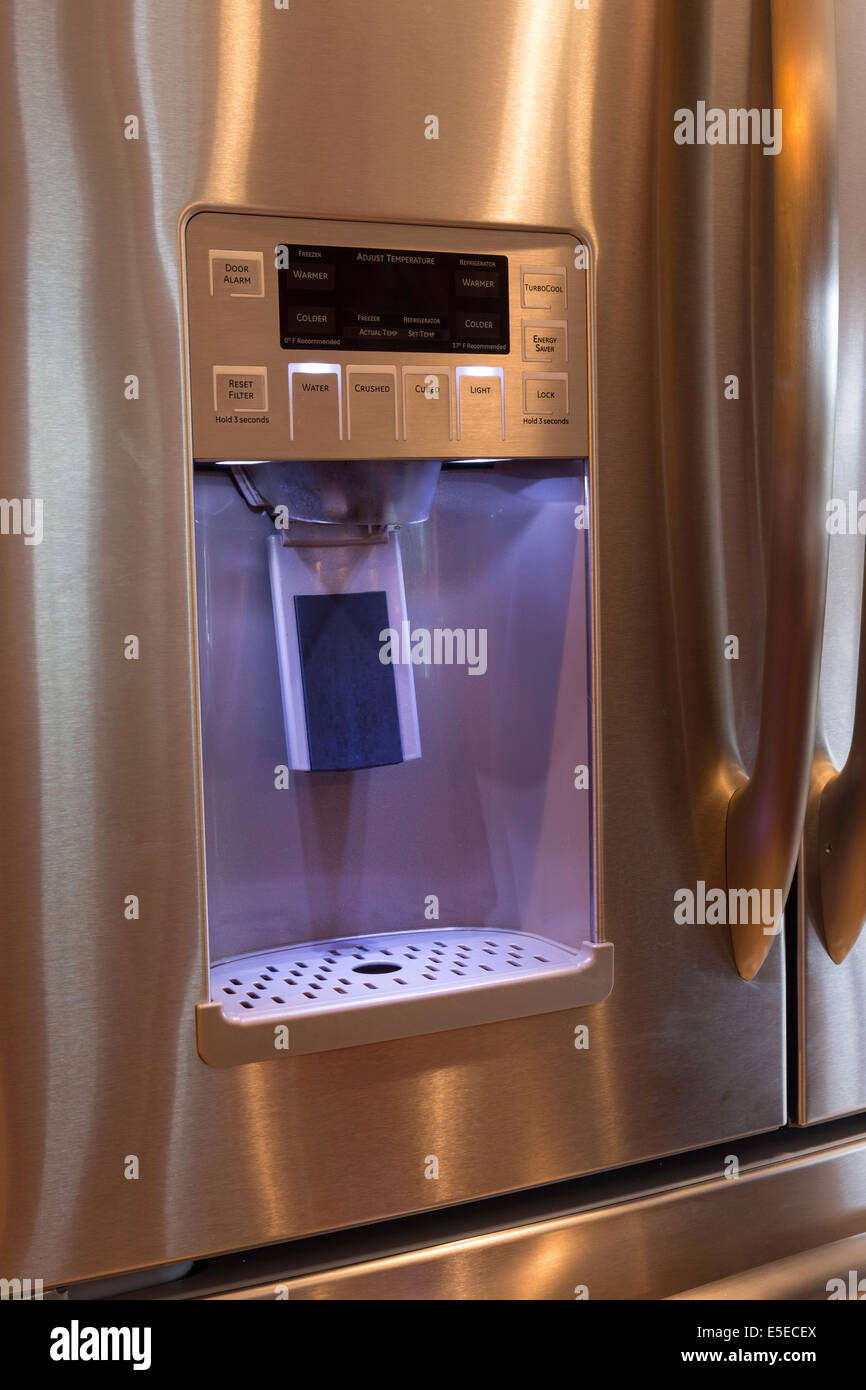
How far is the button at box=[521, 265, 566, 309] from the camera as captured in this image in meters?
0.69

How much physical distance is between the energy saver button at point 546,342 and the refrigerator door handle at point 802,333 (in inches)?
4.6

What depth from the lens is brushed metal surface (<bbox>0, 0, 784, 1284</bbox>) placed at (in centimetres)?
58

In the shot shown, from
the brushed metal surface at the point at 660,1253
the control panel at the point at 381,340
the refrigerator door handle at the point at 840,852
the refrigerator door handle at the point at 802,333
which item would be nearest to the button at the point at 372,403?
the control panel at the point at 381,340

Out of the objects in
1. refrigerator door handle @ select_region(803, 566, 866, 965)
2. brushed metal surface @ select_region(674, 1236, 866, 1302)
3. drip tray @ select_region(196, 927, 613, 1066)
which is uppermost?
refrigerator door handle @ select_region(803, 566, 866, 965)

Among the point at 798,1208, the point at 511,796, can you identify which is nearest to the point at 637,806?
the point at 511,796

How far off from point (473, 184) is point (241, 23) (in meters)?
0.14

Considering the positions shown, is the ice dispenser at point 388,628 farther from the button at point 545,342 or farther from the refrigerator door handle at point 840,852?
the refrigerator door handle at point 840,852

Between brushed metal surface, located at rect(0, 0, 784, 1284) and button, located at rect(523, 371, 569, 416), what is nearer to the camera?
brushed metal surface, located at rect(0, 0, 784, 1284)

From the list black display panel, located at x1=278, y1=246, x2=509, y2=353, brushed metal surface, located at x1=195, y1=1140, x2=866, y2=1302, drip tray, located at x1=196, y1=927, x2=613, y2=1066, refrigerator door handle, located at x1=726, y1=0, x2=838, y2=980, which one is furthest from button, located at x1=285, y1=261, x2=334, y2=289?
brushed metal surface, located at x1=195, y1=1140, x2=866, y2=1302

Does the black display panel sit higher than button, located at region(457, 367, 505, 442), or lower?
higher

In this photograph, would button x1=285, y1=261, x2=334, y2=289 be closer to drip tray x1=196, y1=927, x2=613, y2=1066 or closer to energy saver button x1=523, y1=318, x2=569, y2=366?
energy saver button x1=523, y1=318, x2=569, y2=366

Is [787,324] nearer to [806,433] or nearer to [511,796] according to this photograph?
[806,433]

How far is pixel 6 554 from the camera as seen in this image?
1.89 feet

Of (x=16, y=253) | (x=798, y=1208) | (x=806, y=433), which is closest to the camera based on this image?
(x=16, y=253)
